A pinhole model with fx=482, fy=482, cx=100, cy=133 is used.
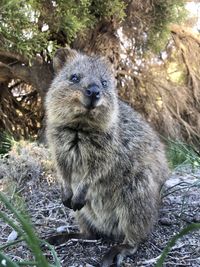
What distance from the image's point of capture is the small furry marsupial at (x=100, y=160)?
316 centimetres

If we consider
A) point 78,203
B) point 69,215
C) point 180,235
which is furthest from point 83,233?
point 180,235

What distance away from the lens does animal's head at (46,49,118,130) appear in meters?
3.05

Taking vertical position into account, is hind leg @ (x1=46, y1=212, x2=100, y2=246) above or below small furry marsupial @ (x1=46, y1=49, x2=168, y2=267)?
below

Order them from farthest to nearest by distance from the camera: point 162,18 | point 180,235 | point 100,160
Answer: point 162,18 → point 100,160 → point 180,235

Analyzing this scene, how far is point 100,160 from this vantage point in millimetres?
3191

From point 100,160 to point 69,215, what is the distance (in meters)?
0.98

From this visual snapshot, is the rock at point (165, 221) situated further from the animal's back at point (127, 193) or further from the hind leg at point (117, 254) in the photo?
the hind leg at point (117, 254)

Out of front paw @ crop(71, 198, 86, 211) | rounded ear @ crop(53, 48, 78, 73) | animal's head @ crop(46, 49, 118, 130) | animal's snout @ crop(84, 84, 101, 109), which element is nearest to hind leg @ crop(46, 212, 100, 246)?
front paw @ crop(71, 198, 86, 211)

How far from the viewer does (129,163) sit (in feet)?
10.7

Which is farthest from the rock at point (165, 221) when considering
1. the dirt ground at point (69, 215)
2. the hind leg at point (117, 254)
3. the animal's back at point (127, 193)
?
the hind leg at point (117, 254)

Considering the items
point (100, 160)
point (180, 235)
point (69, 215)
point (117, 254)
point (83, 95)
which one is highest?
point (83, 95)

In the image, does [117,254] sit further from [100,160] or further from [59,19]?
[59,19]

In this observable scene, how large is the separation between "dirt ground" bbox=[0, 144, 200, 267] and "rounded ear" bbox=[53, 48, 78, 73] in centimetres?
103

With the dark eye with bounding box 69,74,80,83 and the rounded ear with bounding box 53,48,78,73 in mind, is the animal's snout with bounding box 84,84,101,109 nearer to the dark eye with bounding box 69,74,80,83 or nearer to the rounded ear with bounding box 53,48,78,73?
the dark eye with bounding box 69,74,80,83
